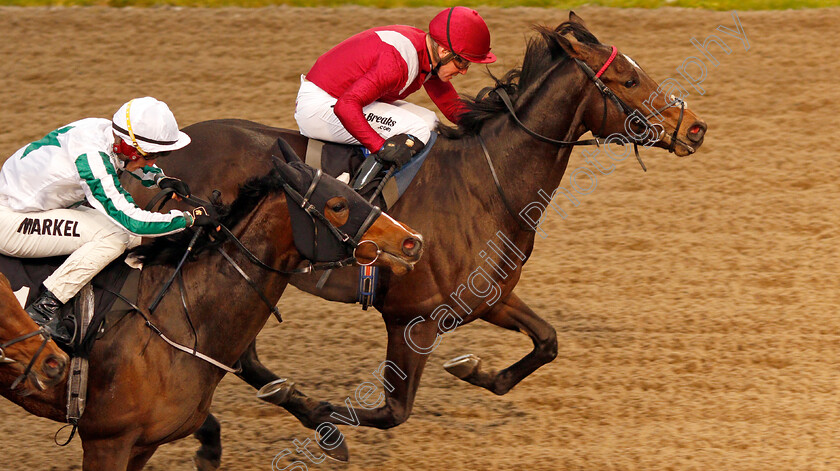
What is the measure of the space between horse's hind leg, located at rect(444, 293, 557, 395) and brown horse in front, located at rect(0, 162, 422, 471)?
1.64 meters

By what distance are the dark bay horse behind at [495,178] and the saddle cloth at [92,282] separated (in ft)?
3.81

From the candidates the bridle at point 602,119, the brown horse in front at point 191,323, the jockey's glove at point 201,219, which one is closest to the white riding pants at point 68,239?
the brown horse in front at point 191,323

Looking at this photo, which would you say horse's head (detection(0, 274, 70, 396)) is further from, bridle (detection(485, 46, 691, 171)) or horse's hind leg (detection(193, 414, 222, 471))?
bridle (detection(485, 46, 691, 171))

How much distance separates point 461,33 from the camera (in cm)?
495

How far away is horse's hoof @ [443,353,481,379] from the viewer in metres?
5.33

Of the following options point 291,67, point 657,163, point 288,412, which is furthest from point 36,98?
point 657,163

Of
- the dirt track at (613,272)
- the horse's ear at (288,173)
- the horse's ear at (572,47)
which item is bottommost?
the dirt track at (613,272)

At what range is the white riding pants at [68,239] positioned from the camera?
3836 mm

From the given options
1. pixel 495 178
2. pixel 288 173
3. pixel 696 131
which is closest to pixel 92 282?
pixel 288 173

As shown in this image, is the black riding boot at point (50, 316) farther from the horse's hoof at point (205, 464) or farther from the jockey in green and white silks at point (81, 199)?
A: the horse's hoof at point (205, 464)

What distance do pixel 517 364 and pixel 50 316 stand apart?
2.63 metres

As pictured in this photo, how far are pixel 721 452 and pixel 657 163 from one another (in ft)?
12.5

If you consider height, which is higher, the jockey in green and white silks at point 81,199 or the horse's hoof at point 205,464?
the jockey in green and white silks at point 81,199

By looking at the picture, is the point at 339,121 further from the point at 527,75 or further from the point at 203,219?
the point at 203,219
